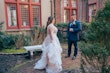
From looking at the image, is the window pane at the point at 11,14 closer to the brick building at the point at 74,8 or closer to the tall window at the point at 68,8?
the brick building at the point at 74,8

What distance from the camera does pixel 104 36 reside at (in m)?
4.03

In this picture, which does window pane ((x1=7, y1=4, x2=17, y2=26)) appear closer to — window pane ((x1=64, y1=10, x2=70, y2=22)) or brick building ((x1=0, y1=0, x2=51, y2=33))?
brick building ((x1=0, y1=0, x2=51, y2=33))

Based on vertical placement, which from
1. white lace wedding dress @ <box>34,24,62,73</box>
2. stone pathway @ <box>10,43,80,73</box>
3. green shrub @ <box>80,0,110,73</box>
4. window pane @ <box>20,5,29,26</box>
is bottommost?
stone pathway @ <box>10,43,80,73</box>

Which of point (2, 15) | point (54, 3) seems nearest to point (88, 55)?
point (2, 15)

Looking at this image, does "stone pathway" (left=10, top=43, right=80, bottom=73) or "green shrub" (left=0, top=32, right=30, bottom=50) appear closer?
"stone pathway" (left=10, top=43, right=80, bottom=73)

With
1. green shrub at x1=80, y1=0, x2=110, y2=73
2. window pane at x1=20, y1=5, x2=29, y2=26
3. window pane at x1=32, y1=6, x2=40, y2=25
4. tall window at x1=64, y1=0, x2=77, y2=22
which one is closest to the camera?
green shrub at x1=80, y1=0, x2=110, y2=73

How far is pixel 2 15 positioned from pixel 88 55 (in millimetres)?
8807

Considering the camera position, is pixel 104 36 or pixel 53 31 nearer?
pixel 104 36

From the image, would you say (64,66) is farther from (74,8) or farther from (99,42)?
(74,8)

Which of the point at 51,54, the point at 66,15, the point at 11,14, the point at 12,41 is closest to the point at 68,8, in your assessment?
the point at 66,15

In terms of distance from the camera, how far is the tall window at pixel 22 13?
39.6ft

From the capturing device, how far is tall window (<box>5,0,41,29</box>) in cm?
1207

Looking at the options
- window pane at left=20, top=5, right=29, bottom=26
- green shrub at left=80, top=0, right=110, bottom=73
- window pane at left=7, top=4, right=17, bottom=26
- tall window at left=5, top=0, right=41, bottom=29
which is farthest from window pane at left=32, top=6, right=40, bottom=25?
green shrub at left=80, top=0, right=110, bottom=73

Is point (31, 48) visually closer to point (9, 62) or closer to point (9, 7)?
point (9, 62)
